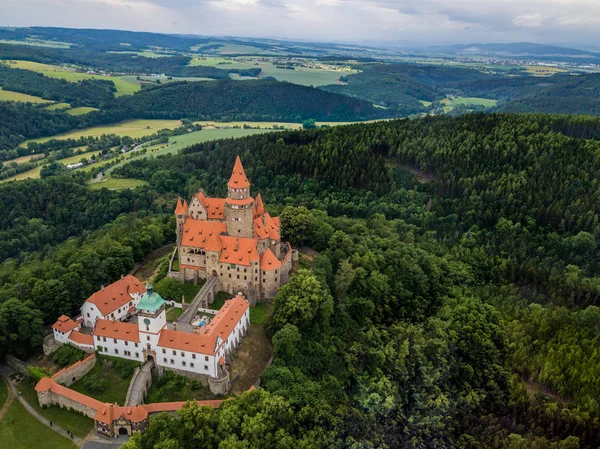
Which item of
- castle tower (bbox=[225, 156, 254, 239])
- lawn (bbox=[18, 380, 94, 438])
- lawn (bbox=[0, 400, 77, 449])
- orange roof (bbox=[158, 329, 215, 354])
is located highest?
castle tower (bbox=[225, 156, 254, 239])

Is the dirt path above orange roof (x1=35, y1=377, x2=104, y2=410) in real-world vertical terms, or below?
below

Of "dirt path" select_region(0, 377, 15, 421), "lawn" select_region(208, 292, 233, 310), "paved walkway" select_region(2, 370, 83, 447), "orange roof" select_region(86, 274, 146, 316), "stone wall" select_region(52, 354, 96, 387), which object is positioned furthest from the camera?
"lawn" select_region(208, 292, 233, 310)

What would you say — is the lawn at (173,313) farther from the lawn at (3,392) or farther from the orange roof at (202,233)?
the lawn at (3,392)

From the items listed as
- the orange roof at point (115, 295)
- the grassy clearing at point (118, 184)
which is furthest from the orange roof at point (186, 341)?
the grassy clearing at point (118, 184)

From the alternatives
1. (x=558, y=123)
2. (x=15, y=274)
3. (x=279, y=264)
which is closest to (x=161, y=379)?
(x=279, y=264)

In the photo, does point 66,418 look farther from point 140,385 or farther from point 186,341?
point 186,341

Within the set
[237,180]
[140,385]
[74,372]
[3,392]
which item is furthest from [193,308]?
[3,392]

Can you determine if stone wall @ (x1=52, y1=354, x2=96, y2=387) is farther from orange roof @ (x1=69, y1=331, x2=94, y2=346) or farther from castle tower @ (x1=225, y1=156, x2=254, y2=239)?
castle tower @ (x1=225, y1=156, x2=254, y2=239)

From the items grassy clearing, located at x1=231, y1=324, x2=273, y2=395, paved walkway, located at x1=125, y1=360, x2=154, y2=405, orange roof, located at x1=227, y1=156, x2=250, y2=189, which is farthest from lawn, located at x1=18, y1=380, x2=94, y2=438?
orange roof, located at x1=227, y1=156, x2=250, y2=189
